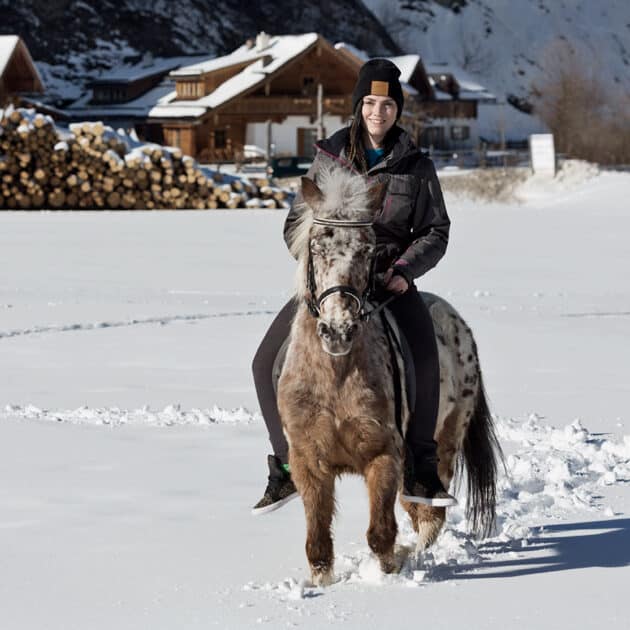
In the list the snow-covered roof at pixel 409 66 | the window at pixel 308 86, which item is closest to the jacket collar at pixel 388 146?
the window at pixel 308 86

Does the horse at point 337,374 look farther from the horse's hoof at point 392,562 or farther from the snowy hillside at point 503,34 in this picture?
the snowy hillside at point 503,34

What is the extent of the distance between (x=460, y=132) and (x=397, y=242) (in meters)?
65.2

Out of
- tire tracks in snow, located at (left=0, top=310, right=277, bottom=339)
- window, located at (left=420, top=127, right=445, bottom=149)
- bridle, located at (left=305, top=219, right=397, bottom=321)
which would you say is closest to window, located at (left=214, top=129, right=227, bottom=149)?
window, located at (left=420, top=127, right=445, bottom=149)

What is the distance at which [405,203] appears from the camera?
4793 mm

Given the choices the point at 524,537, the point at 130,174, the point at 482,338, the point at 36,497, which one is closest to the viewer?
the point at 524,537

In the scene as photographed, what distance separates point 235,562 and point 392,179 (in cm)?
164

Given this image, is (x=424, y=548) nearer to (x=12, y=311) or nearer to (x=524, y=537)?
(x=524, y=537)

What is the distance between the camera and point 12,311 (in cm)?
1259

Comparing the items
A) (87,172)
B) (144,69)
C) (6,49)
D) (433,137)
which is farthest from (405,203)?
(433,137)

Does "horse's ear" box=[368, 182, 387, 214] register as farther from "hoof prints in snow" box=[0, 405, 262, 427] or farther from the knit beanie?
"hoof prints in snow" box=[0, 405, 262, 427]

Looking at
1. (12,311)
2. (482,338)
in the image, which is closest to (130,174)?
(12,311)

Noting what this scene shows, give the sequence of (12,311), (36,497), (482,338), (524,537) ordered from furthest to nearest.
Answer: (12,311), (482,338), (36,497), (524,537)

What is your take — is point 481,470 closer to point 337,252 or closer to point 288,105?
point 337,252

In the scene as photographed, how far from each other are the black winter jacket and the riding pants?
0.14 meters
